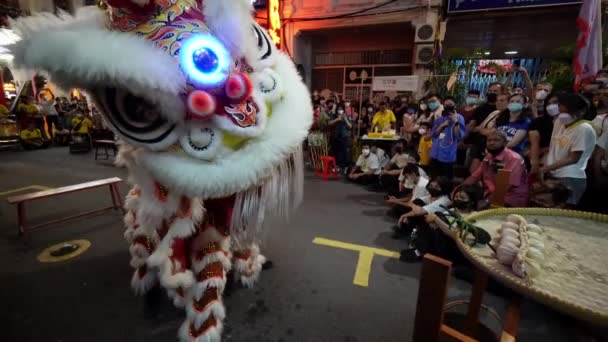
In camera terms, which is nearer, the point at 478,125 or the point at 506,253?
the point at 506,253

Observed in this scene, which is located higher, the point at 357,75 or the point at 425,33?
the point at 425,33

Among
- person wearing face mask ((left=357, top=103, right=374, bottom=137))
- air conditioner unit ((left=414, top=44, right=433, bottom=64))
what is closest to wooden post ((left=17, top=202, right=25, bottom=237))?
person wearing face mask ((left=357, top=103, right=374, bottom=137))

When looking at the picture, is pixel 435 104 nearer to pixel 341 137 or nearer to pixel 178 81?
pixel 341 137

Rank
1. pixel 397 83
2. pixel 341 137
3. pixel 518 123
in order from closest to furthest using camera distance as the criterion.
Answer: pixel 518 123
pixel 341 137
pixel 397 83

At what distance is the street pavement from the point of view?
1.68m

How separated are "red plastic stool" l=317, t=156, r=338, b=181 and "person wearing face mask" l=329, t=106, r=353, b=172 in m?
0.43

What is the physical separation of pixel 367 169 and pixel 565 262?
3712 mm

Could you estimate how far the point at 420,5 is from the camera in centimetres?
741

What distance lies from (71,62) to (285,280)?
1833 millimetres

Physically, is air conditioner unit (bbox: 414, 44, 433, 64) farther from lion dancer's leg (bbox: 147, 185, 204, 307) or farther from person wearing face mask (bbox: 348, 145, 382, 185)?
lion dancer's leg (bbox: 147, 185, 204, 307)

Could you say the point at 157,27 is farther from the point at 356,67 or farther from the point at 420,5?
the point at 356,67

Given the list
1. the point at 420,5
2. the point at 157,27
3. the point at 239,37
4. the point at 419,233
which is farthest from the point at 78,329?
the point at 420,5

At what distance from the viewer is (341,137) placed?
5859mm

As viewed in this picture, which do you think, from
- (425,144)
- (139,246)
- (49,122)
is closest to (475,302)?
(139,246)
